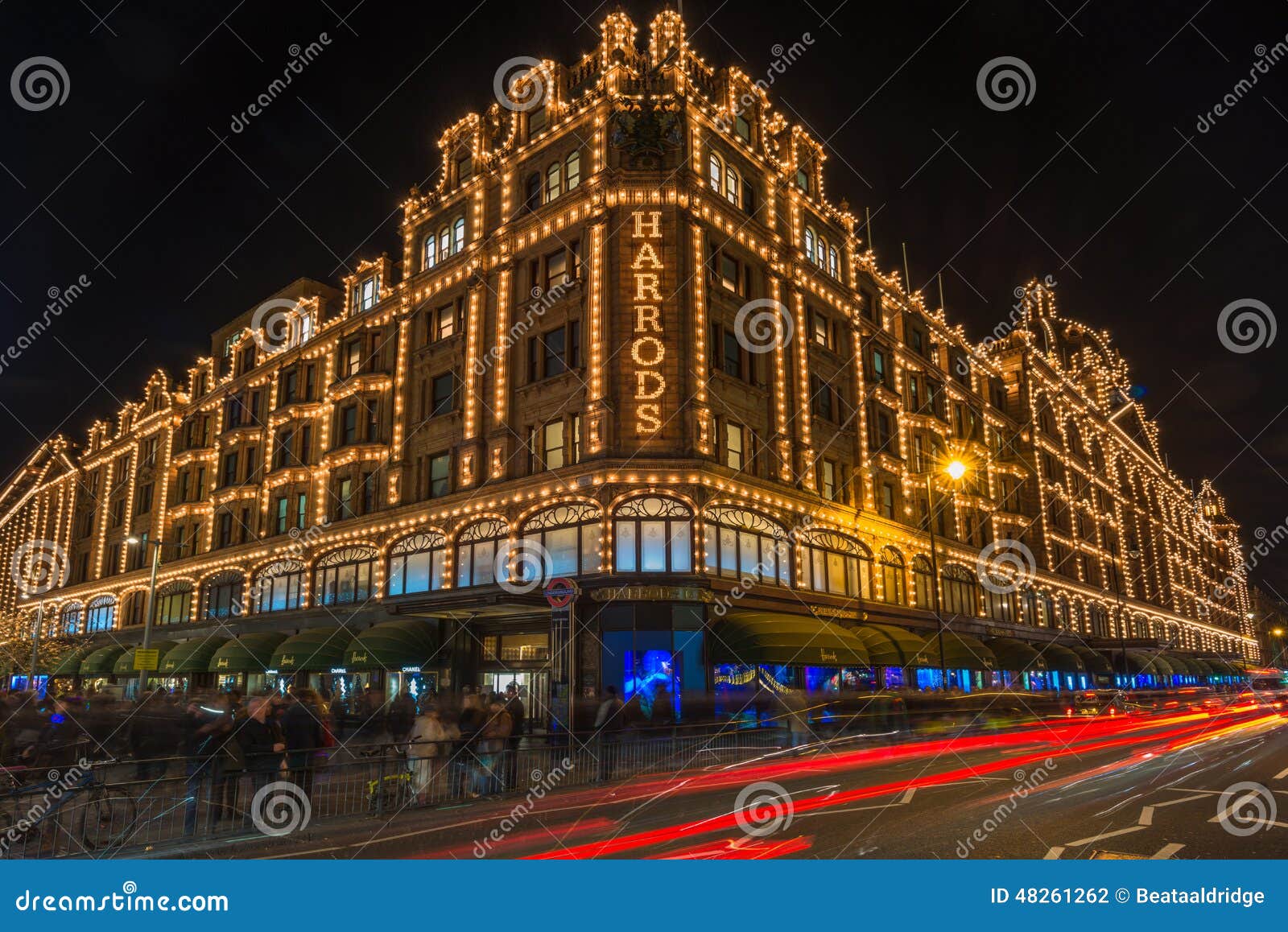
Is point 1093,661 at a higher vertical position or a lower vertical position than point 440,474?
lower

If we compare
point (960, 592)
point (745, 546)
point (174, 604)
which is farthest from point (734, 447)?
point (174, 604)

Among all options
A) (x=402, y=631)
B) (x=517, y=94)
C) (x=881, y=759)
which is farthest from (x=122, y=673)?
(x=881, y=759)

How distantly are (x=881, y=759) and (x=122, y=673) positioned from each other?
43.8 metres

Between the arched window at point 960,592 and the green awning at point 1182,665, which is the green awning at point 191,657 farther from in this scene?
the green awning at point 1182,665

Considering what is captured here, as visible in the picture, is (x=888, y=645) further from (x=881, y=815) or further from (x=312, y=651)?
(x=881, y=815)

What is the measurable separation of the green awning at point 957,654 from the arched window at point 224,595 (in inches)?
1340

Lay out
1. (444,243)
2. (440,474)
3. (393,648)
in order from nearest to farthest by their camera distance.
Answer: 1. (393,648)
2. (440,474)
3. (444,243)

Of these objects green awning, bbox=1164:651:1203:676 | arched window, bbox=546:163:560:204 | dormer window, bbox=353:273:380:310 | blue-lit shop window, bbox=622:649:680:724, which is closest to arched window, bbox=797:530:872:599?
blue-lit shop window, bbox=622:649:680:724

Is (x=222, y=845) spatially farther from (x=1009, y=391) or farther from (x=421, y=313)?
(x=1009, y=391)

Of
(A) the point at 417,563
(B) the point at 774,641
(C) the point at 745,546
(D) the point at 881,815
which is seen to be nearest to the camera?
(D) the point at 881,815

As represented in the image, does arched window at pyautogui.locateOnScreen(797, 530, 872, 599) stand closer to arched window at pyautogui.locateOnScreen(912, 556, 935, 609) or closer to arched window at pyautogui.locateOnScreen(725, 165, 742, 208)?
arched window at pyautogui.locateOnScreen(912, 556, 935, 609)

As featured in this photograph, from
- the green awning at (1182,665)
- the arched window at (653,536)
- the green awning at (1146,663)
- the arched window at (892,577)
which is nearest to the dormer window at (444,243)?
the arched window at (653,536)

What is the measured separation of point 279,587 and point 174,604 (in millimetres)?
12261

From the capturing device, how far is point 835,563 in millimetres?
37062
